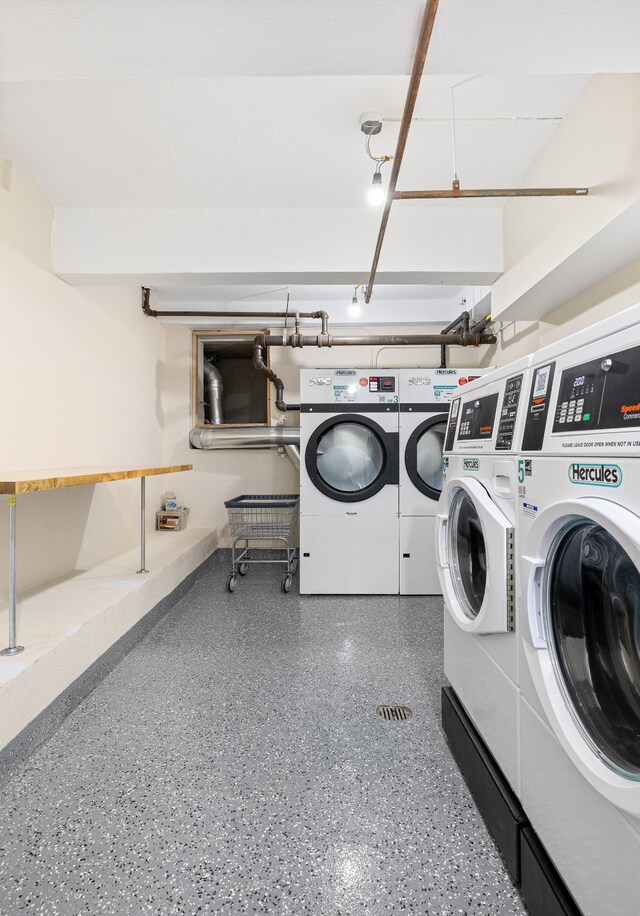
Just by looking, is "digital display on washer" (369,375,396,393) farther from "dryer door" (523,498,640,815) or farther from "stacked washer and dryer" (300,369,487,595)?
"dryer door" (523,498,640,815)

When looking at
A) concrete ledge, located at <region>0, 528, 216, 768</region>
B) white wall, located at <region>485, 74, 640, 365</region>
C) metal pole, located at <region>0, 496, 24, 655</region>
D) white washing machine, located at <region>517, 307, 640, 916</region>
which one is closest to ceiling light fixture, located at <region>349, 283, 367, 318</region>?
white wall, located at <region>485, 74, 640, 365</region>

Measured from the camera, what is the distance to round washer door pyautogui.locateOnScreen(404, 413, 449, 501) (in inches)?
127

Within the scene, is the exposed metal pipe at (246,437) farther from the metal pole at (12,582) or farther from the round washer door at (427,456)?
the metal pole at (12,582)

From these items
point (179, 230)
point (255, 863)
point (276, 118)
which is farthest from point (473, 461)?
point (179, 230)

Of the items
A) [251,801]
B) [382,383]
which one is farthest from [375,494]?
[251,801]

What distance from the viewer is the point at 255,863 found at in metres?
1.12

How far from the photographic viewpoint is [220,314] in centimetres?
385

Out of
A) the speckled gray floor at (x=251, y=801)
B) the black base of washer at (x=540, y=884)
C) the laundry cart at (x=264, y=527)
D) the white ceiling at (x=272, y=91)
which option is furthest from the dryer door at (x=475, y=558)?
the laundry cart at (x=264, y=527)

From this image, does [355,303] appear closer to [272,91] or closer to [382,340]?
[382,340]

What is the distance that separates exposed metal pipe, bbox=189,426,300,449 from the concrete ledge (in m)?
1.38

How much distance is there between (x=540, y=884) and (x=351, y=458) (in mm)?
2617

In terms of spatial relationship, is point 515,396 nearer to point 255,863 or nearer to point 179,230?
point 255,863

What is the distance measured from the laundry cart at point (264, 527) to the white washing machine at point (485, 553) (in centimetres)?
200

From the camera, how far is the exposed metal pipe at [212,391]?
440 centimetres
